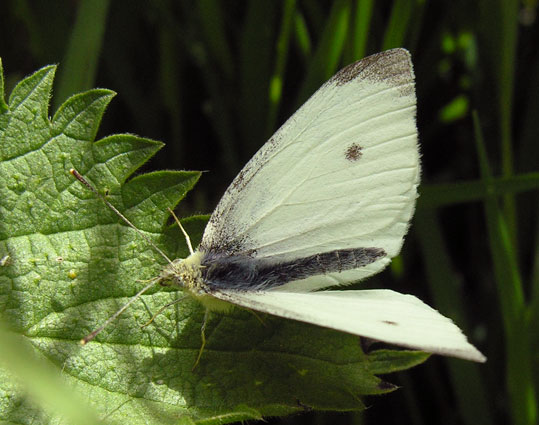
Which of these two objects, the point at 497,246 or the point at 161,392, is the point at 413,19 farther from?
the point at 161,392

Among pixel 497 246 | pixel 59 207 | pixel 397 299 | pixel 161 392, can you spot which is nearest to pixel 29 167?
pixel 59 207

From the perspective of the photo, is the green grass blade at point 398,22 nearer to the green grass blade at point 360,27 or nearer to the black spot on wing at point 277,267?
the green grass blade at point 360,27

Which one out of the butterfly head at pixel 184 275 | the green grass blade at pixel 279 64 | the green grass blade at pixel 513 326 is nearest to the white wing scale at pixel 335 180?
the butterfly head at pixel 184 275

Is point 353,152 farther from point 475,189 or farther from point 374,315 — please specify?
point 475,189

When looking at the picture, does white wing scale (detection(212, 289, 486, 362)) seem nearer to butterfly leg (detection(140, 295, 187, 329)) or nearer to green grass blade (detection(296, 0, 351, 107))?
butterfly leg (detection(140, 295, 187, 329))

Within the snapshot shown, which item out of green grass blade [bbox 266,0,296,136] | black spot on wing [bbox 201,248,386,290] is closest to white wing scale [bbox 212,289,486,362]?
black spot on wing [bbox 201,248,386,290]
